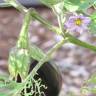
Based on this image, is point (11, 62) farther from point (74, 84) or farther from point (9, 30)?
point (9, 30)

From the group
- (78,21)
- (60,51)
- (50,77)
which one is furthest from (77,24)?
(60,51)

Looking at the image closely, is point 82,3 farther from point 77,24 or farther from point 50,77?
point 50,77

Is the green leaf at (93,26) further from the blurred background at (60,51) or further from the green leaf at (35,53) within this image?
the blurred background at (60,51)

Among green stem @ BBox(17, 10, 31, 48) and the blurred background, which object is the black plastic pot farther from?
the blurred background

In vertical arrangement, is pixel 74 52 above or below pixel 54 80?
below

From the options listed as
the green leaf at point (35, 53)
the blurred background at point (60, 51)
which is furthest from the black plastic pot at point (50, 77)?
the blurred background at point (60, 51)

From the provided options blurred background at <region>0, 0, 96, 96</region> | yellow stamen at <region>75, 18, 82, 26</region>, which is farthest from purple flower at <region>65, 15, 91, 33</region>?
blurred background at <region>0, 0, 96, 96</region>

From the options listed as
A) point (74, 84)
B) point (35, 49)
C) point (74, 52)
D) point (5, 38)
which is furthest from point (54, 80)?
point (5, 38)
